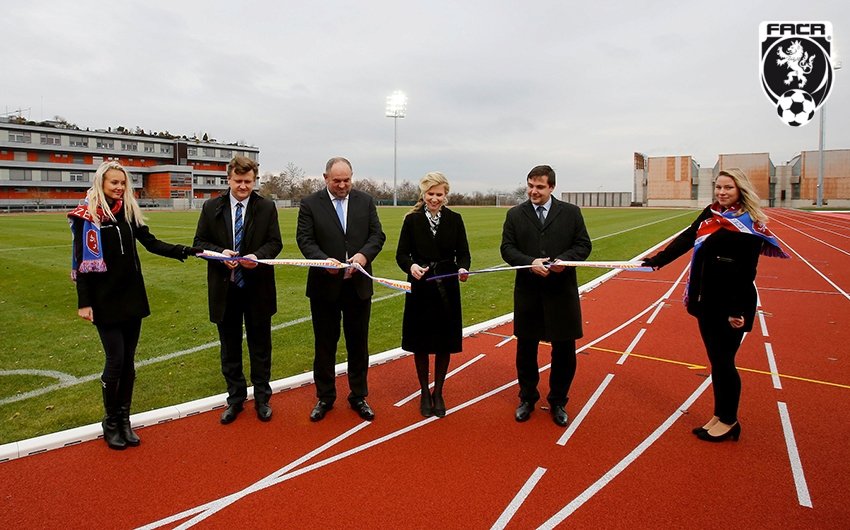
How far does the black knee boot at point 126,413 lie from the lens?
4000 mm

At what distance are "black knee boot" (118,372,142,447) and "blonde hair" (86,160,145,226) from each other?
124 centimetres

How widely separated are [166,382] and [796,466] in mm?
5465

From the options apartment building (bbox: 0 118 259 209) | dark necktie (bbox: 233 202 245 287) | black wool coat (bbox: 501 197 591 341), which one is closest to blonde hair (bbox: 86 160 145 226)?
dark necktie (bbox: 233 202 245 287)

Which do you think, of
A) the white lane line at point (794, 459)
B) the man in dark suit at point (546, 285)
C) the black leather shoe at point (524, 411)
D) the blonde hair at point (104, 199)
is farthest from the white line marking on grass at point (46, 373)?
the white lane line at point (794, 459)

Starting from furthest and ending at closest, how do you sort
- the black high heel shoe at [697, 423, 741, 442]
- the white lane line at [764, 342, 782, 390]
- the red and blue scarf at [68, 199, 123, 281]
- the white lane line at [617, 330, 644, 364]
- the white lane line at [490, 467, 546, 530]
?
the white lane line at [617, 330, 644, 364]
the white lane line at [764, 342, 782, 390]
the black high heel shoe at [697, 423, 741, 442]
the red and blue scarf at [68, 199, 123, 281]
the white lane line at [490, 467, 546, 530]

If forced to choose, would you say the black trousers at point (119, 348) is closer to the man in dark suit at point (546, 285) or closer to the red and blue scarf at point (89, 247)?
the red and blue scarf at point (89, 247)

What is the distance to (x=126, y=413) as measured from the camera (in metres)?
4.11

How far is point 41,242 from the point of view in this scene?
20.6 m

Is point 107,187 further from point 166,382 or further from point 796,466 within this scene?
point 796,466

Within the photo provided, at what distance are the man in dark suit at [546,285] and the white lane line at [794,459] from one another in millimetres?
1592

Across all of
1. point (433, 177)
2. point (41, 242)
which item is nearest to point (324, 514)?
point (433, 177)

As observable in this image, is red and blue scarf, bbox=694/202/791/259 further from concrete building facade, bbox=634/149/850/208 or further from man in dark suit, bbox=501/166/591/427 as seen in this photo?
concrete building facade, bbox=634/149/850/208

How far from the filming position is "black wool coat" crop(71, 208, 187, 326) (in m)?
3.85

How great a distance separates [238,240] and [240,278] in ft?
1.08
